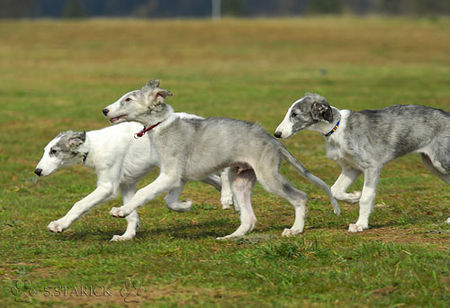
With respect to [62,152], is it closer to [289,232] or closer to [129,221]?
[129,221]

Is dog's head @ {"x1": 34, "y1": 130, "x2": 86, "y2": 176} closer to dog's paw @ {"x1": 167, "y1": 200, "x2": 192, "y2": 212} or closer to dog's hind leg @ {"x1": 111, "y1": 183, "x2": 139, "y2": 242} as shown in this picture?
dog's hind leg @ {"x1": 111, "y1": 183, "x2": 139, "y2": 242}

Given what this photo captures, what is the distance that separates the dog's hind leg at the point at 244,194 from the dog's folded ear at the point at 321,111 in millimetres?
1049

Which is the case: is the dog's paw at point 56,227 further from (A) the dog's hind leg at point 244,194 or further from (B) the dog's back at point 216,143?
(A) the dog's hind leg at point 244,194

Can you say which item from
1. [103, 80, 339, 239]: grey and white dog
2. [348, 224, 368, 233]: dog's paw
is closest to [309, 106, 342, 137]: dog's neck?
[103, 80, 339, 239]: grey and white dog

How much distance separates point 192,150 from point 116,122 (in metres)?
0.98

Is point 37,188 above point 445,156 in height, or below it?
below

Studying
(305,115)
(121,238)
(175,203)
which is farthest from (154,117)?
(305,115)

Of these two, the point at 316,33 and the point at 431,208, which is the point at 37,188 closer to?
the point at 431,208

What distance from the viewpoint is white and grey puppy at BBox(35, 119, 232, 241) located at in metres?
9.93

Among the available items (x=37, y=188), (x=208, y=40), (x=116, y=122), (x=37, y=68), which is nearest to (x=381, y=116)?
(x=116, y=122)

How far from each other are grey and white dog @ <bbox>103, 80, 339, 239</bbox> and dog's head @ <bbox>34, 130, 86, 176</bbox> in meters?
0.62

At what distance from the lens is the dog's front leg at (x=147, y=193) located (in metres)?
9.28

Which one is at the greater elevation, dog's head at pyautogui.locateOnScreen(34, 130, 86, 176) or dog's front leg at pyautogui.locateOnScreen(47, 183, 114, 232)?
dog's head at pyautogui.locateOnScreen(34, 130, 86, 176)

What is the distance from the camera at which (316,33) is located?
5481 cm
